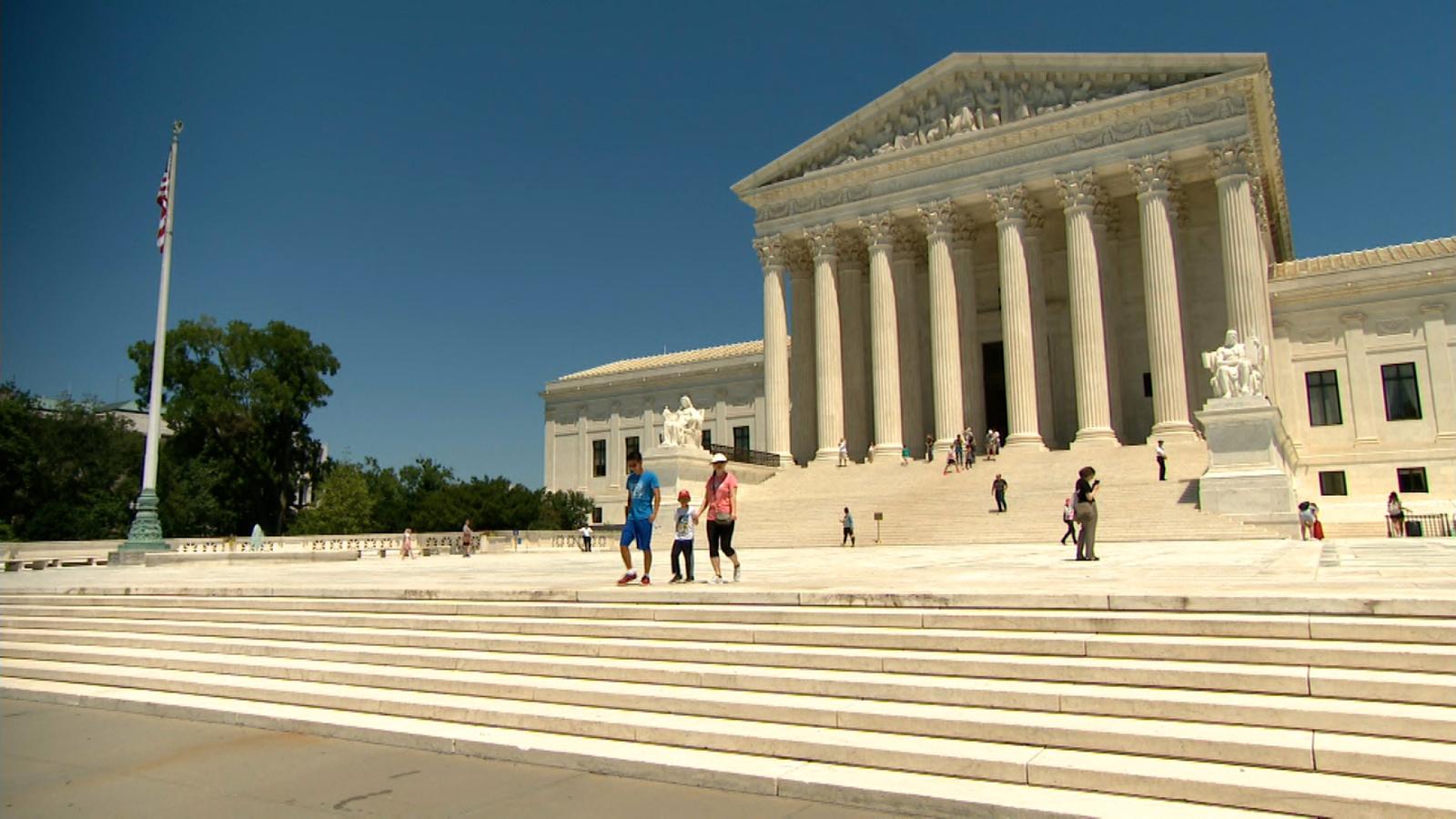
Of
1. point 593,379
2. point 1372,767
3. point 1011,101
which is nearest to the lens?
point 1372,767

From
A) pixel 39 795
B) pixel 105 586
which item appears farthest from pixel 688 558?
pixel 105 586

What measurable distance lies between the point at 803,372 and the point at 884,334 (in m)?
6.35

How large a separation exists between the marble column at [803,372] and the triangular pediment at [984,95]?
A: 16.5 ft

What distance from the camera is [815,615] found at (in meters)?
8.88

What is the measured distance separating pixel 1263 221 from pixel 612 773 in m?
42.8

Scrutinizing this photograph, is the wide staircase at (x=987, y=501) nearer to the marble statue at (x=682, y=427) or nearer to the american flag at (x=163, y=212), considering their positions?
the marble statue at (x=682, y=427)

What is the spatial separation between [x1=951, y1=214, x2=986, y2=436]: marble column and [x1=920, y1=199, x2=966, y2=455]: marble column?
0.61m

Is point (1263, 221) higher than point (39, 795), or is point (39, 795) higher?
point (1263, 221)

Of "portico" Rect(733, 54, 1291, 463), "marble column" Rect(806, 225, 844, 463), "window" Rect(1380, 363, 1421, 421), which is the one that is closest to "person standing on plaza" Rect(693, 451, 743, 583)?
"portico" Rect(733, 54, 1291, 463)

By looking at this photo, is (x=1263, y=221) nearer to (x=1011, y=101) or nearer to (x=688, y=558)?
(x=1011, y=101)

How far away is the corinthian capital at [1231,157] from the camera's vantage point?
35094 mm

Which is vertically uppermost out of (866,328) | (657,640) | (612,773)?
(866,328)

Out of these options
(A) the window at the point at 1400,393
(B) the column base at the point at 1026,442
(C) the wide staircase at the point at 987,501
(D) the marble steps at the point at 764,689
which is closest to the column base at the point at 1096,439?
(C) the wide staircase at the point at 987,501

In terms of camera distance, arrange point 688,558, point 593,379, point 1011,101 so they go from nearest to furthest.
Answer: point 688,558
point 1011,101
point 593,379
